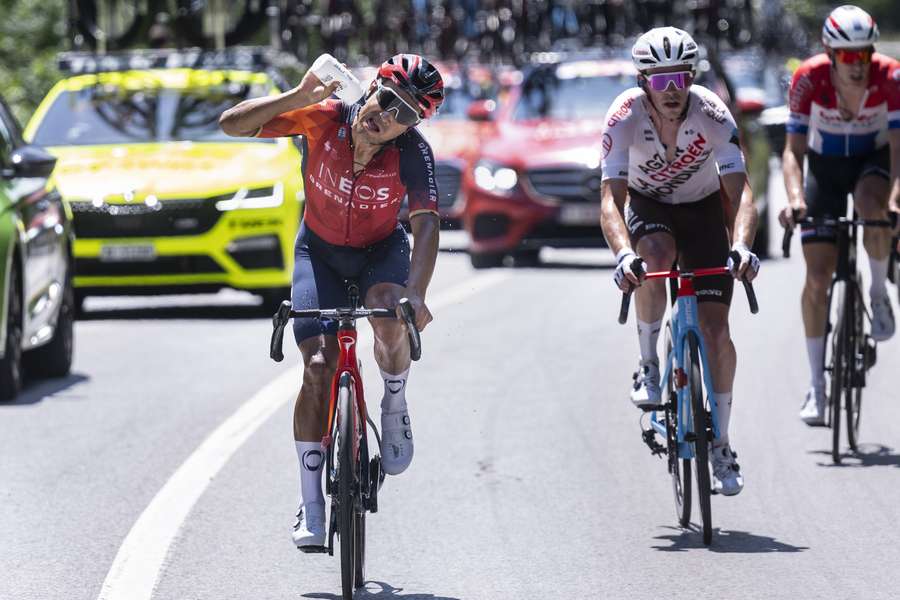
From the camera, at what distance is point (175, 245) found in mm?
16406

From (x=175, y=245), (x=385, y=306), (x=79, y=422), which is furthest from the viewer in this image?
(x=175, y=245)

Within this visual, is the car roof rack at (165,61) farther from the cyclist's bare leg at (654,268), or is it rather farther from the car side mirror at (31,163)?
the cyclist's bare leg at (654,268)

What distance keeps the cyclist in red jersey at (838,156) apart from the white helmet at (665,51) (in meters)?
1.82

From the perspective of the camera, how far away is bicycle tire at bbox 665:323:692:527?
8492 millimetres

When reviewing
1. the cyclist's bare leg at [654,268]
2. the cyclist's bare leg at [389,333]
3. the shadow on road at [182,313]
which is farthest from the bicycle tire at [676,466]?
the shadow on road at [182,313]

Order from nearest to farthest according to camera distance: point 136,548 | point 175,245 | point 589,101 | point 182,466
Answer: point 136,548 < point 182,466 < point 175,245 < point 589,101

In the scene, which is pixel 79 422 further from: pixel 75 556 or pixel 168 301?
pixel 168 301

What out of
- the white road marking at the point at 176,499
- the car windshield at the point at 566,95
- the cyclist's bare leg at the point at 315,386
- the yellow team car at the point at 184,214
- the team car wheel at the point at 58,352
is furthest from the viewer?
the car windshield at the point at 566,95

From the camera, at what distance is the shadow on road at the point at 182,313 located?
56.9ft

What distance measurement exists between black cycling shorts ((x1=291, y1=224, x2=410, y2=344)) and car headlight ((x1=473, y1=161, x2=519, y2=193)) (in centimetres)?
1275

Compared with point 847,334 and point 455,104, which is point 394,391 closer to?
point 847,334

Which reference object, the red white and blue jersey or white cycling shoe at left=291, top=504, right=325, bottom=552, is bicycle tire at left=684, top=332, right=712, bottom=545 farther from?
the red white and blue jersey

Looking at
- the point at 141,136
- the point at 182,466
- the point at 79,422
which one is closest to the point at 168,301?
the point at 141,136

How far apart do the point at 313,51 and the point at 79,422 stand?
678 inches
